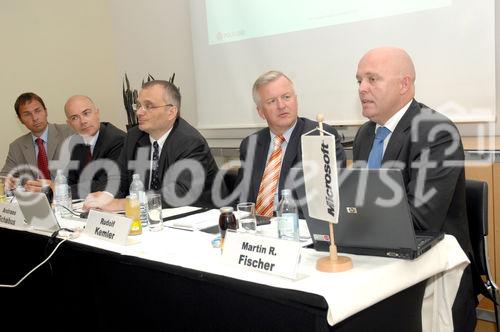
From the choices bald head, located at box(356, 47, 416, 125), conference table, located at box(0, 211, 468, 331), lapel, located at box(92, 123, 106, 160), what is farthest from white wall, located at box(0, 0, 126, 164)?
bald head, located at box(356, 47, 416, 125)

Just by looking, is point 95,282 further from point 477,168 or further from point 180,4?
point 180,4

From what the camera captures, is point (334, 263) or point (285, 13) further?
point (285, 13)

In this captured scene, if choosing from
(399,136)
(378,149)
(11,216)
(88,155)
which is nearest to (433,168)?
(399,136)

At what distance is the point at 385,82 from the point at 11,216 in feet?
6.22

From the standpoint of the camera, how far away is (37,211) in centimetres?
250

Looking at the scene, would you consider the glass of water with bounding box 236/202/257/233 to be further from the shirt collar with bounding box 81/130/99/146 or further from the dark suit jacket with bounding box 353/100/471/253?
the shirt collar with bounding box 81/130/99/146

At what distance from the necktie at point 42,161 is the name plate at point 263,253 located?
3269 millimetres

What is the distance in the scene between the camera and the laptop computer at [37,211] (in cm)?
243

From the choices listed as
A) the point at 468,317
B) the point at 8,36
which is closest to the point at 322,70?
the point at 468,317

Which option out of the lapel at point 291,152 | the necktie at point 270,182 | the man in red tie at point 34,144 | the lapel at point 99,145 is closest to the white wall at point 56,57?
the man in red tie at point 34,144

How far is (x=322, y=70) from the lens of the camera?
4.08 meters

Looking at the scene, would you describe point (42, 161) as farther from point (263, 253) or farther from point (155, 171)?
point (263, 253)

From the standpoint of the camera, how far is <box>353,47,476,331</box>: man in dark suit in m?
2.07

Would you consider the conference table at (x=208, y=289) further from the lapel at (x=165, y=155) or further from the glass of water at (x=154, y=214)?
the lapel at (x=165, y=155)
